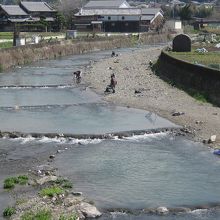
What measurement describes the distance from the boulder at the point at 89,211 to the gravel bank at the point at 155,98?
379 inches

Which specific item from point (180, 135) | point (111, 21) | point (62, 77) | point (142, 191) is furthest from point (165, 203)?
point (111, 21)

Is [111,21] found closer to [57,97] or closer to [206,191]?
[57,97]

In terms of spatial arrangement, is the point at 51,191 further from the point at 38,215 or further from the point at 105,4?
the point at 105,4

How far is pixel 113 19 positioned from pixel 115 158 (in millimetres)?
96765

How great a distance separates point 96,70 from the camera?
54344 mm

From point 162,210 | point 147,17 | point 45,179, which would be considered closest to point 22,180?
point 45,179

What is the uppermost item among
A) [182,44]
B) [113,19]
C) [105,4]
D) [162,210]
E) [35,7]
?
[105,4]

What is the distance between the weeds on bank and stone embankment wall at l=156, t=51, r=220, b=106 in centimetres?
1652

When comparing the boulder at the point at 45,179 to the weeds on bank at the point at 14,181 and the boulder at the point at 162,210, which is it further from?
the boulder at the point at 162,210

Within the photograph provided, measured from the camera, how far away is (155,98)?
Result: 3584 centimetres

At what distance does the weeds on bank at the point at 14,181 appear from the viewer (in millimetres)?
18594

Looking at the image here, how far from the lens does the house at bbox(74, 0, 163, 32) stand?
4528 inches

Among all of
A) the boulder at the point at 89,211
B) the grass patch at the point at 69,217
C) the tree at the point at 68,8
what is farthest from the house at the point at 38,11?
the grass patch at the point at 69,217

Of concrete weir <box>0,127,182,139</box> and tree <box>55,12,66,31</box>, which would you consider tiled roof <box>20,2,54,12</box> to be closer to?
tree <box>55,12,66,31</box>
